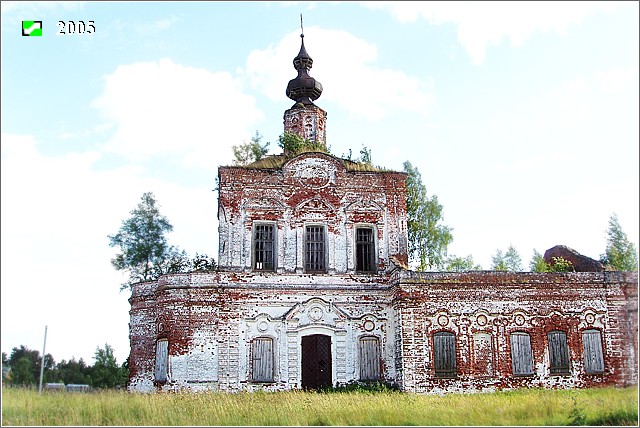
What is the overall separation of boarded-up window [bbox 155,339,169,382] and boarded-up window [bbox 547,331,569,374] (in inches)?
468

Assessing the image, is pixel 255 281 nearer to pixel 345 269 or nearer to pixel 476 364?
pixel 345 269

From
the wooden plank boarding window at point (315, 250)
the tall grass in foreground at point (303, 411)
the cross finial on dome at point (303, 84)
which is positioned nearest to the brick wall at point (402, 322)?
the wooden plank boarding window at point (315, 250)

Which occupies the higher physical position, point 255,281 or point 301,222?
point 301,222

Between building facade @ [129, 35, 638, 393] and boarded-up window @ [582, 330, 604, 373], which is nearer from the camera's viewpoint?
building facade @ [129, 35, 638, 393]

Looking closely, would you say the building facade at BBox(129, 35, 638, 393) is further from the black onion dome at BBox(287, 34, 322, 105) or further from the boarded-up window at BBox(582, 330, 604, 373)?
the black onion dome at BBox(287, 34, 322, 105)

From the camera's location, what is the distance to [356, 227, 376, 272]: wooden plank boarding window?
2214 cm

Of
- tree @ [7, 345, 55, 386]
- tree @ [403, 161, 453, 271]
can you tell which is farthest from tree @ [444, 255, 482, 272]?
tree @ [7, 345, 55, 386]

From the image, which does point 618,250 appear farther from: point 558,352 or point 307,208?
point 307,208

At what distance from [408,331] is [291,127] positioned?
34.4 ft

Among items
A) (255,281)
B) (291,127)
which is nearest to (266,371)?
(255,281)

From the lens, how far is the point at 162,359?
20531 millimetres

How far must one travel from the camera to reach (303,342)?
820 inches

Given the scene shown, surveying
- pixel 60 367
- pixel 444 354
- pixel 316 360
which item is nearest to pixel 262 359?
pixel 316 360

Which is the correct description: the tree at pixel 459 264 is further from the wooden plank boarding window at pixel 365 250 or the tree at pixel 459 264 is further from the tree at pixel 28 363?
the tree at pixel 28 363
